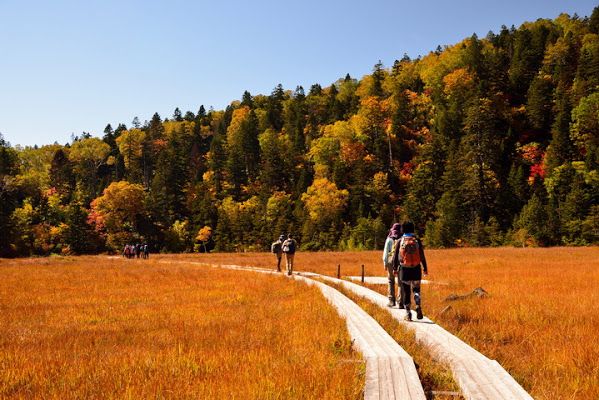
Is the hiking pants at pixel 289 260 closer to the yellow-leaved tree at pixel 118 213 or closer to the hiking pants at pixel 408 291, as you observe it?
the hiking pants at pixel 408 291

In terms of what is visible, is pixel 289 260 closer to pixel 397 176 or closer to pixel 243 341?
pixel 243 341

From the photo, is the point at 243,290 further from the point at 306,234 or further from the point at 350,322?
the point at 306,234

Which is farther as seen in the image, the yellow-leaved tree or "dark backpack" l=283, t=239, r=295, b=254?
the yellow-leaved tree

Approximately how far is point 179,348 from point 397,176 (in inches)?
3364

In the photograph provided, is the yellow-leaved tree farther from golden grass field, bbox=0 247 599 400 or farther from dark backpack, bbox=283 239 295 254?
golden grass field, bbox=0 247 599 400

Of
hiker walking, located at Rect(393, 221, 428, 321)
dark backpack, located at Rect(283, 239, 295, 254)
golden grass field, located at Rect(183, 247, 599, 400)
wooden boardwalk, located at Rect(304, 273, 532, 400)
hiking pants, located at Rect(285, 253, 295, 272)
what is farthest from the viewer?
hiking pants, located at Rect(285, 253, 295, 272)

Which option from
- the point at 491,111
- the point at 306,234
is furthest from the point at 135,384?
the point at 491,111

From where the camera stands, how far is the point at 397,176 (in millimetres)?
89562

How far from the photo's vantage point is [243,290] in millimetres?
16625

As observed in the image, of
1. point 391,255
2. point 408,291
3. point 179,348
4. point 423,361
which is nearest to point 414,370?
point 423,361

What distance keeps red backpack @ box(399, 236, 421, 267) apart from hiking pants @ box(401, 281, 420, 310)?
0.42 m

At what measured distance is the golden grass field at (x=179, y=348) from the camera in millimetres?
5277

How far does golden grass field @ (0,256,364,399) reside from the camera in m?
5.28

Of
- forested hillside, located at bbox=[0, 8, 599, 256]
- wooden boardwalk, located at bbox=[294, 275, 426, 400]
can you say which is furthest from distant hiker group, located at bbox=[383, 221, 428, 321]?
forested hillside, located at bbox=[0, 8, 599, 256]
